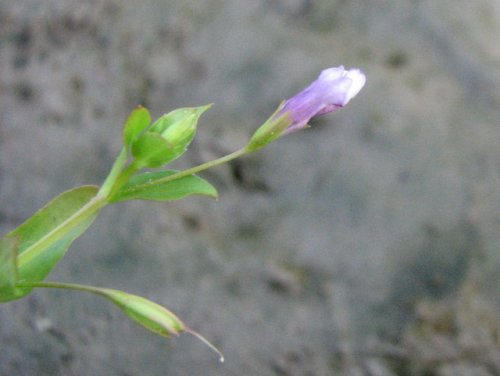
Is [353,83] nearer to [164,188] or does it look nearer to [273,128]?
[273,128]

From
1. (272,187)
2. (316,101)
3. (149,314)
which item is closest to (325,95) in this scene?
(316,101)

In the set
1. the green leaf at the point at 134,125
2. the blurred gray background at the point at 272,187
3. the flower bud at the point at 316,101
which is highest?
the blurred gray background at the point at 272,187

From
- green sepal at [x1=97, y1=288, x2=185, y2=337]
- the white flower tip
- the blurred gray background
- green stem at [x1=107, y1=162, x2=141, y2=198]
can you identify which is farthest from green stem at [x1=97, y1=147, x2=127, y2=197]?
the blurred gray background

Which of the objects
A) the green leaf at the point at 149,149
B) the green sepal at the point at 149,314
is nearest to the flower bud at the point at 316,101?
the green leaf at the point at 149,149

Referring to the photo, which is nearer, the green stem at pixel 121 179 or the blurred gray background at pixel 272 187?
the green stem at pixel 121 179

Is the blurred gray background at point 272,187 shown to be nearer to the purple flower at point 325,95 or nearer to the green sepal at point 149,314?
the green sepal at point 149,314

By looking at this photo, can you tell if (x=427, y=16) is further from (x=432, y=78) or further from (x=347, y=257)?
(x=347, y=257)
